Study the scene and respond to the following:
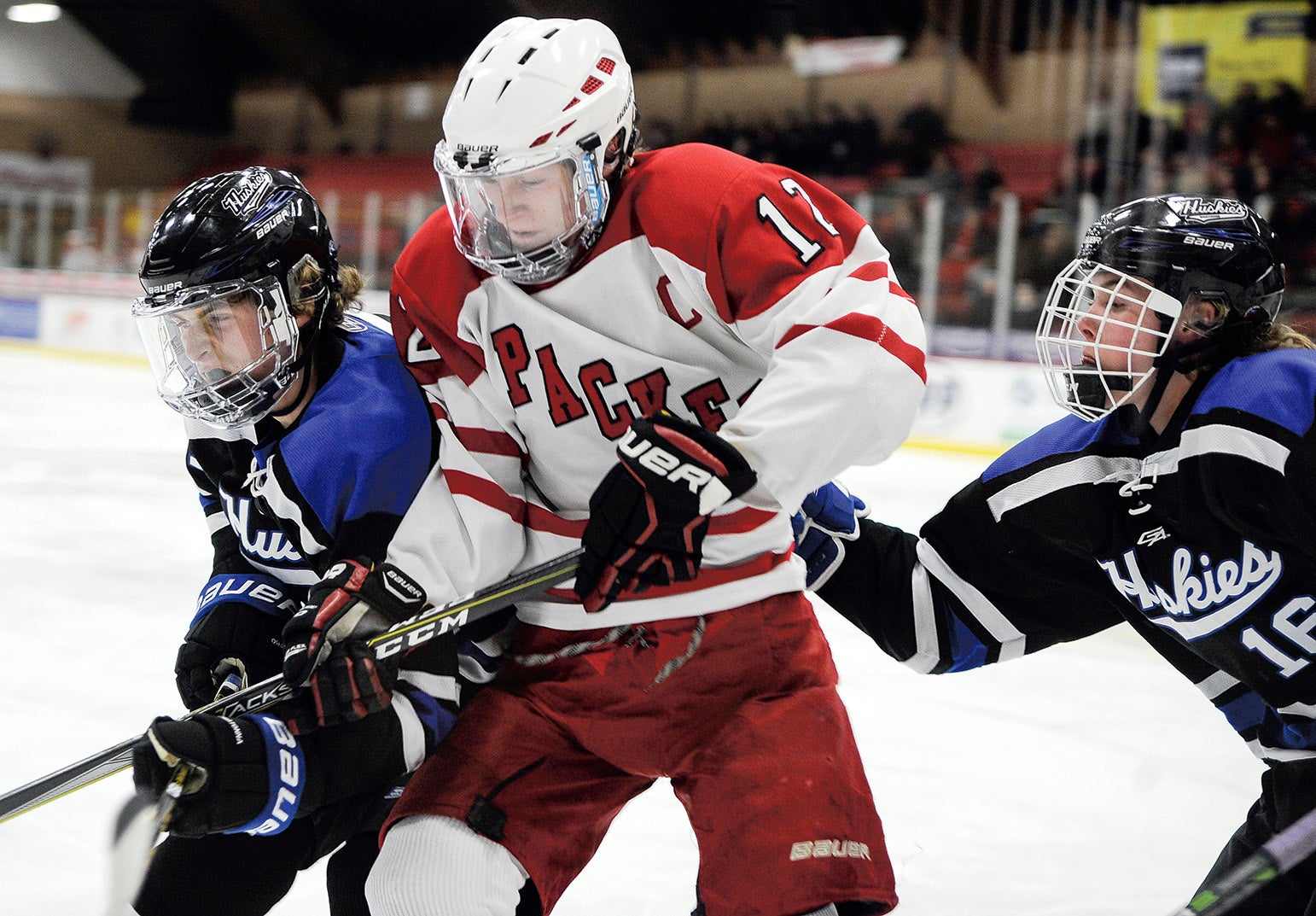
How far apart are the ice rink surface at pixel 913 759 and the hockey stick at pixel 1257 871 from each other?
0.64 meters

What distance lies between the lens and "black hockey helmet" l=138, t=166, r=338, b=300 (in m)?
1.47

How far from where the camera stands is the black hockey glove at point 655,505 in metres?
1.15

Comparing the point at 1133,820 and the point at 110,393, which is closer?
the point at 1133,820

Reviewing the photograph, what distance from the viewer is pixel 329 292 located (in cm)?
158

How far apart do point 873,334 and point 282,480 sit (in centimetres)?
69

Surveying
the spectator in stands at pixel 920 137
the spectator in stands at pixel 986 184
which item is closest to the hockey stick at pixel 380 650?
the spectator in stands at pixel 986 184

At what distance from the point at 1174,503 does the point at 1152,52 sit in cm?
581

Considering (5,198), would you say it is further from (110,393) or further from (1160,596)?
(1160,596)

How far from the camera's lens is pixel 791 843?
1.26 m

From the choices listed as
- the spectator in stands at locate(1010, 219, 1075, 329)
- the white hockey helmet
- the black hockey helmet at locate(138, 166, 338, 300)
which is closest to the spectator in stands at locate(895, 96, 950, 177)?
the spectator in stands at locate(1010, 219, 1075, 329)

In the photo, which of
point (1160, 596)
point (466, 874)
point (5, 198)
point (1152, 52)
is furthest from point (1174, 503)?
point (5, 198)

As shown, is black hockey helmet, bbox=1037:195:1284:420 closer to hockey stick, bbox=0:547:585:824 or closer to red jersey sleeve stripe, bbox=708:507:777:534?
red jersey sleeve stripe, bbox=708:507:777:534

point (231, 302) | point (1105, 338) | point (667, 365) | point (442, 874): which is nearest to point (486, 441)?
point (667, 365)

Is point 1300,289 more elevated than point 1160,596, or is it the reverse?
point 1160,596
